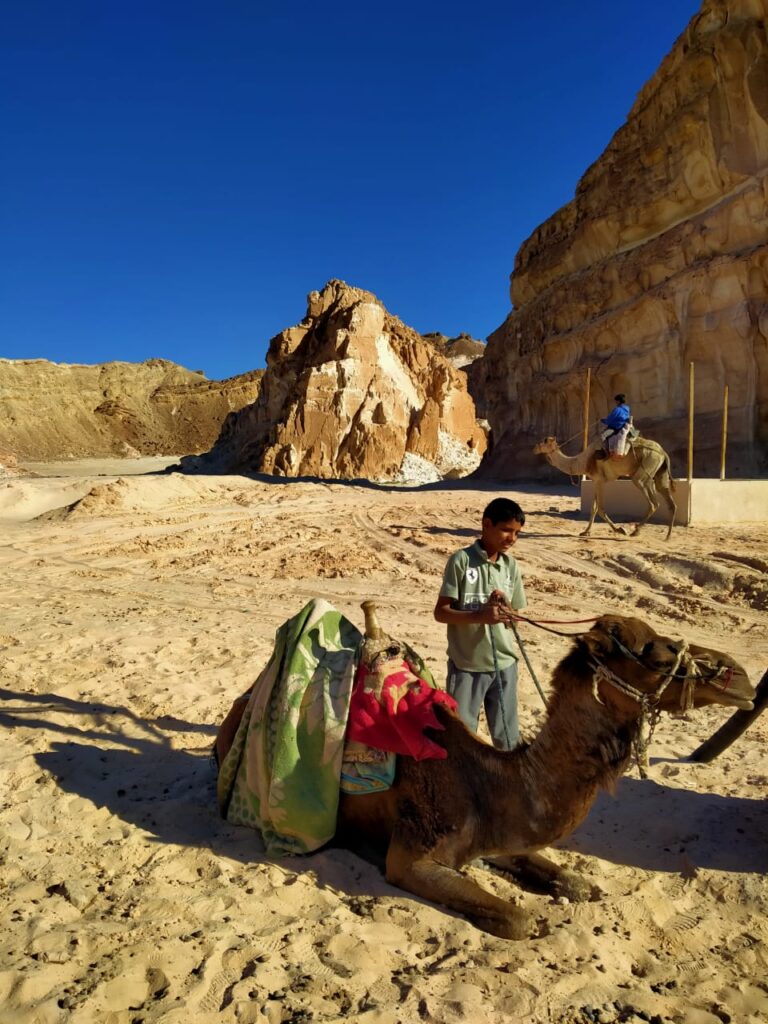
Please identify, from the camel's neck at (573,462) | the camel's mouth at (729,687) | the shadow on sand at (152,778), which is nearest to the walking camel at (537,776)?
the camel's mouth at (729,687)

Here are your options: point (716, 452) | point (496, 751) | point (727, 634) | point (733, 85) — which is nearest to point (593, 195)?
point (733, 85)

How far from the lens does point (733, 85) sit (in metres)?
22.0

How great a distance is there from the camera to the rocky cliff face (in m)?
21.3

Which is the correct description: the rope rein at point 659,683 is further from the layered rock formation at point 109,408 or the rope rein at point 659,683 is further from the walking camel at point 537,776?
the layered rock formation at point 109,408

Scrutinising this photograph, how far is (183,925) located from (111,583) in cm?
763

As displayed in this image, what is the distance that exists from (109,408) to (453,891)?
78142 millimetres

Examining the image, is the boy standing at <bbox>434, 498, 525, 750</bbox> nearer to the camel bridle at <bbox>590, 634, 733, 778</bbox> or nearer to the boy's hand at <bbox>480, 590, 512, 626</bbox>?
the boy's hand at <bbox>480, 590, 512, 626</bbox>

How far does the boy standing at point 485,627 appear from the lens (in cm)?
336

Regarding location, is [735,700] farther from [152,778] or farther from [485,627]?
[152,778]

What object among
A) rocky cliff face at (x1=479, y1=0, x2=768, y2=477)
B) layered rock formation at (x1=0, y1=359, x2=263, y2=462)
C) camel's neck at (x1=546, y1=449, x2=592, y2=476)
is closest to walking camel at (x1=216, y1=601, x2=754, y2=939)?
camel's neck at (x1=546, y1=449, x2=592, y2=476)

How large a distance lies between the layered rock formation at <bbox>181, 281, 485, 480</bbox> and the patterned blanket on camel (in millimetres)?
27689

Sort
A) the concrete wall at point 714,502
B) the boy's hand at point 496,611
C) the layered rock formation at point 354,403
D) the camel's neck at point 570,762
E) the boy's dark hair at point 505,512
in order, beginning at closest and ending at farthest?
1. the camel's neck at point 570,762
2. the boy's hand at point 496,611
3. the boy's dark hair at point 505,512
4. the concrete wall at point 714,502
5. the layered rock formation at point 354,403

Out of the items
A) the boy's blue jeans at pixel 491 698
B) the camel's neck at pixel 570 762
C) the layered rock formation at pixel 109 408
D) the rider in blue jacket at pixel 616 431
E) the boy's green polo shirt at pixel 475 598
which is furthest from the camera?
the layered rock formation at pixel 109 408

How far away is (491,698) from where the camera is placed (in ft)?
11.9
